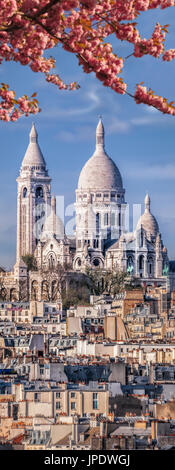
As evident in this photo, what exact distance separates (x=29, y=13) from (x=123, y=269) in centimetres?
14585

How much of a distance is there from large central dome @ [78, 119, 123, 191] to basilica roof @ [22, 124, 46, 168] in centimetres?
599

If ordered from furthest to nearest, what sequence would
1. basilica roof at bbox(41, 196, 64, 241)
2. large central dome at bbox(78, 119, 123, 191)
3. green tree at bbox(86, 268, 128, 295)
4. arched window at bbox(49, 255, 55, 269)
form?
large central dome at bbox(78, 119, 123, 191)
basilica roof at bbox(41, 196, 64, 241)
arched window at bbox(49, 255, 55, 269)
green tree at bbox(86, 268, 128, 295)

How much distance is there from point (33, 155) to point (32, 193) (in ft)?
18.2

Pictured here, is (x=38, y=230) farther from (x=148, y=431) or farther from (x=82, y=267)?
(x=148, y=431)

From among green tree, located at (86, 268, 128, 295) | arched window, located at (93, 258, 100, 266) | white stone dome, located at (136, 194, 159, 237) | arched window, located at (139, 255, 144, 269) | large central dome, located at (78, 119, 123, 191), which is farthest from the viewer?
large central dome, located at (78, 119, 123, 191)

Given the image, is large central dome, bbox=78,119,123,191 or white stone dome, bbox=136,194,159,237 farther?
large central dome, bbox=78,119,123,191

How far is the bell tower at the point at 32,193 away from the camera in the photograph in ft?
608

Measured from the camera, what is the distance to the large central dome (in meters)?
186

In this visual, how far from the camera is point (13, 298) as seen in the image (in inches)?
5679

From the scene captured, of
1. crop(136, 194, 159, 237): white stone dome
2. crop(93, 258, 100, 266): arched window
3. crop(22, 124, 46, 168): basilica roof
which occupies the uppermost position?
crop(22, 124, 46, 168): basilica roof

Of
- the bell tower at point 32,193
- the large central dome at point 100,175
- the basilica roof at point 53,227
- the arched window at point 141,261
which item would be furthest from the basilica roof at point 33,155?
the arched window at point 141,261

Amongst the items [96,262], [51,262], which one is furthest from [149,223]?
[51,262]

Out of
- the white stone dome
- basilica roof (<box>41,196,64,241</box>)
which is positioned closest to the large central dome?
the white stone dome

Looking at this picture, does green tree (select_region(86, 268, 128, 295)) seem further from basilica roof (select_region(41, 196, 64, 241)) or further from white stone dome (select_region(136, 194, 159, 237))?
white stone dome (select_region(136, 194, 159, 237))
